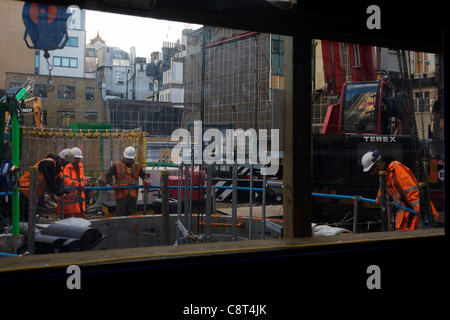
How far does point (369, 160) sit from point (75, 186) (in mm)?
4119

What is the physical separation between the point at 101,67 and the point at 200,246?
1.71 m

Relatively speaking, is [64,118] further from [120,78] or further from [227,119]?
[227,119]

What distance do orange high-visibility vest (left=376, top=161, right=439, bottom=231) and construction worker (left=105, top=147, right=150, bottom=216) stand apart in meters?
3.48

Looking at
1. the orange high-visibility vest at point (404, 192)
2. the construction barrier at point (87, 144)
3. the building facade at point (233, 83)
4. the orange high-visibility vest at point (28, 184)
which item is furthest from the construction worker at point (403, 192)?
the orange high-visibility vest at point (28, 184)

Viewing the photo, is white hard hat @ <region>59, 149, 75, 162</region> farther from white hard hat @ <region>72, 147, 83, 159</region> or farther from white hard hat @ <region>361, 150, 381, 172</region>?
white hard hat @ <region>361, 150, 381, 172</region>

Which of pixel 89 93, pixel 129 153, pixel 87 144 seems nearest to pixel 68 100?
pixel 89 93

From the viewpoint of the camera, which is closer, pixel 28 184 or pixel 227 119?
pixel 28 184

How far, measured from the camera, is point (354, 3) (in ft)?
8.27

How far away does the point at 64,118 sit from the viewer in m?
3.17

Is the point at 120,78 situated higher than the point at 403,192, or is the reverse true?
the point at 120,78

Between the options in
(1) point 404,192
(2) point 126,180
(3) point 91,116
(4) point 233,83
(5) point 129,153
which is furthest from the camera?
(4) point 233,83

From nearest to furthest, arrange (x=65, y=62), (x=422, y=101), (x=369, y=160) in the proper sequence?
(x=65, y=62) → (x=422, y=101) → (x=369, y=160)

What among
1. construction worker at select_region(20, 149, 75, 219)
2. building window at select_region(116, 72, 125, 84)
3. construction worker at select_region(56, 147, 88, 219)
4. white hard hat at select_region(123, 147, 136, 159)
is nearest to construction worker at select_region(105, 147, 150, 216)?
white hard hat at select_region(123, 147, 136, 159)

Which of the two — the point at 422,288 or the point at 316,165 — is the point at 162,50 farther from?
the point at 422,288
